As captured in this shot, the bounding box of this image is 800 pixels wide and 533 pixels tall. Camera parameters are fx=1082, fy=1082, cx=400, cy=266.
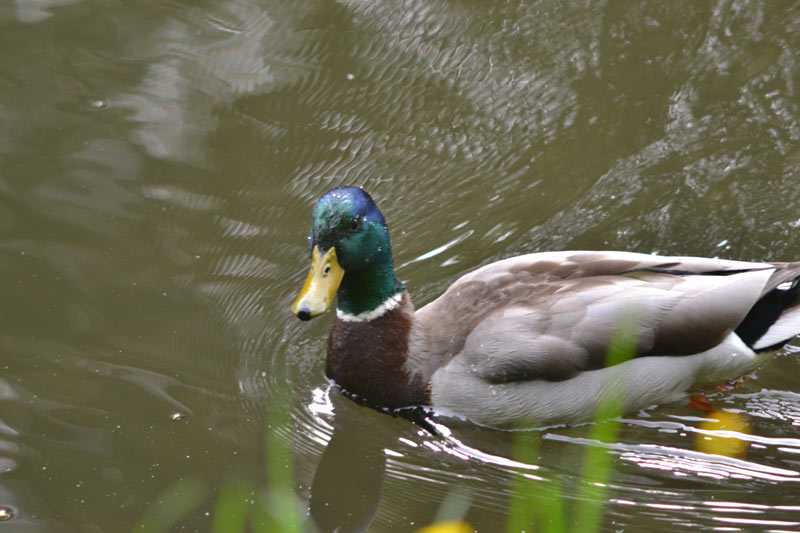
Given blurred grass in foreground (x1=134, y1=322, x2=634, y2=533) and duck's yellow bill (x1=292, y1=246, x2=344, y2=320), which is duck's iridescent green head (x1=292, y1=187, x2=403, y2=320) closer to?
duck's yellow bill (x1=292, y1=246, x2=344, y2=320)

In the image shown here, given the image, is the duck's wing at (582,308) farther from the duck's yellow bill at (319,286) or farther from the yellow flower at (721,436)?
the duck's yellow bill at (319,286)

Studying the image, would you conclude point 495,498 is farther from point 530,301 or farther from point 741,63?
point 741,63

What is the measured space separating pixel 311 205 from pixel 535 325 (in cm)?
186

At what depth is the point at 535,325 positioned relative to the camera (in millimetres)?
4848

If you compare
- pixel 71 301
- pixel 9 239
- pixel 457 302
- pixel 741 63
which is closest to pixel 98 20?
pixel 9 239

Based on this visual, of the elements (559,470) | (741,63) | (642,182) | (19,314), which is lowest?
(19,314)

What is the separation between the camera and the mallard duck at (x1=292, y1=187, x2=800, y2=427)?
4828 millimetres

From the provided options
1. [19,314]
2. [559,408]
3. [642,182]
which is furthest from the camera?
[642,182]

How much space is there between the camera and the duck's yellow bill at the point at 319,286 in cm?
465

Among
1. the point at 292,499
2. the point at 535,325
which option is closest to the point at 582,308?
the point at 535,325

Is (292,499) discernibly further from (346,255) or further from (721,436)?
(721,436)

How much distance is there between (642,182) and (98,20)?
3885 mm

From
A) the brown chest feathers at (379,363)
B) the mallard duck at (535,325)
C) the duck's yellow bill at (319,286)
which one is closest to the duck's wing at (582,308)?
the mallard duck at (535,325)

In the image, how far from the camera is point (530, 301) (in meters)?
4.96
